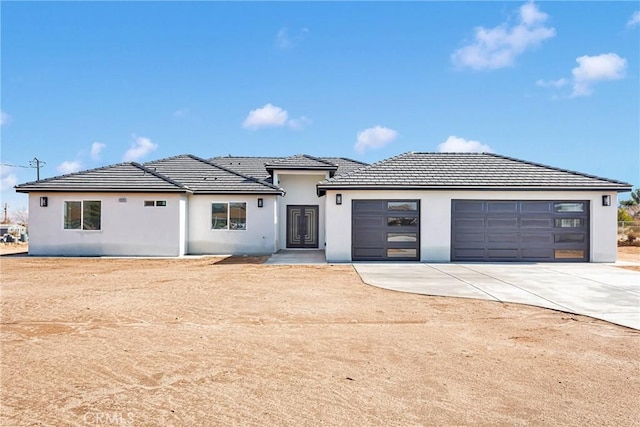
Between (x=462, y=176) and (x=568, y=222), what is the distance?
4330 mm

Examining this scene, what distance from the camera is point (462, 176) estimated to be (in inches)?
623

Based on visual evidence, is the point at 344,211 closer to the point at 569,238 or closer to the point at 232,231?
the point at 232,231

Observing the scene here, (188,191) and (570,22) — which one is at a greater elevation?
(570,22)

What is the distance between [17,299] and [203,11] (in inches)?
439

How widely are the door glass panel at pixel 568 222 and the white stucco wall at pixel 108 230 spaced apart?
15298 millimetres

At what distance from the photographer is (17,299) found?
26.8 ft

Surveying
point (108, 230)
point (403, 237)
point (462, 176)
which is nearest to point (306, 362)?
point (403, 237)

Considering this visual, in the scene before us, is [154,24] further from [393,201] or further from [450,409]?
[450,409]

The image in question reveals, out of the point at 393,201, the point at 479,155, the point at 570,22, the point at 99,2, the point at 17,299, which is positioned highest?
the point at 99,2

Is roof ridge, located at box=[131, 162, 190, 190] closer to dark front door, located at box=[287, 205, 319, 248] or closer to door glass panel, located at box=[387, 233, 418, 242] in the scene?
dark front door, located at box=[287, 205, 319, 248]

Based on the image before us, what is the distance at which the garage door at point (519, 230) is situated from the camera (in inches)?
602

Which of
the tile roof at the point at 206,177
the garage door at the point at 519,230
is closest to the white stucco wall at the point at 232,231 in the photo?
the tile roof at the point at 206,177

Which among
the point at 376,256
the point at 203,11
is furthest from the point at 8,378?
the point at 203,11

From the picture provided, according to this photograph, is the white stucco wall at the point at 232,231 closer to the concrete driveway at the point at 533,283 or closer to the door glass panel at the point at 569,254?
the concrete driveway at the point at 533,283
